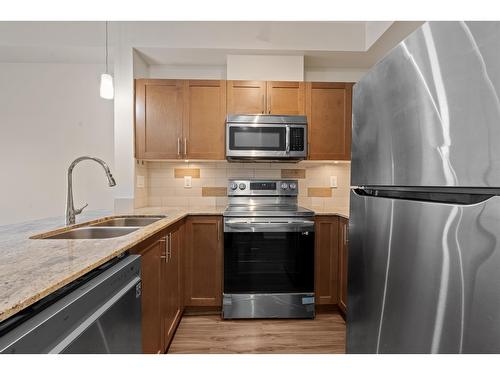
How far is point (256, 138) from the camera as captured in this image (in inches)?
98.7

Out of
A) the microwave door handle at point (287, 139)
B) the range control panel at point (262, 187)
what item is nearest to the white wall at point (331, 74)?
the microwave door handle at point (287, 139)

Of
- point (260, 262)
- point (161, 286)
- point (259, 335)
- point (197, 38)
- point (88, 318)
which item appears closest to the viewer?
point (88, 318)

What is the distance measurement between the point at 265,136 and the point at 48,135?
2278mm

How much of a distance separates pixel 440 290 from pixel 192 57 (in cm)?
275

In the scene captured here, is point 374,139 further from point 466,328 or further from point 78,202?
point 78,202

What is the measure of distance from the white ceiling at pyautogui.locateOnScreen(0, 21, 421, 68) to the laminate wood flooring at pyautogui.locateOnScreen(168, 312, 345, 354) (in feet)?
7.88

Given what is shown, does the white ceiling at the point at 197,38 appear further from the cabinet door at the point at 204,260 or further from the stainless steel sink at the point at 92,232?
the stainless steel sink at the point at 92,232

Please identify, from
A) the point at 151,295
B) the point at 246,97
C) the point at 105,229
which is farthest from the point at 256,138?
the point at 151,295

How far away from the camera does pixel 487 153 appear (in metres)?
0.55

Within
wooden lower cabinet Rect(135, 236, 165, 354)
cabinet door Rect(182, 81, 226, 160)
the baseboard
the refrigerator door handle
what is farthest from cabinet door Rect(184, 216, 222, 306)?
the refrigerator door handle

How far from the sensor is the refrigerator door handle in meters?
0.58

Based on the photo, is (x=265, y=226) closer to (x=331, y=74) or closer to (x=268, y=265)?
(x=268, y=265)

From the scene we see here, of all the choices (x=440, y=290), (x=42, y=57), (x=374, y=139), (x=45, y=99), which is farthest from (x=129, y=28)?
(x=440, y=290)

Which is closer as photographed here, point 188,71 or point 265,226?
point 265,226
